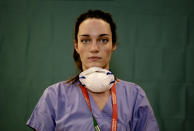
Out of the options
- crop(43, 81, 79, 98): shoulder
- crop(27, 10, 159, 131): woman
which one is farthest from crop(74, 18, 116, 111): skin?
crop(43, 81, 79, 98): shoulder

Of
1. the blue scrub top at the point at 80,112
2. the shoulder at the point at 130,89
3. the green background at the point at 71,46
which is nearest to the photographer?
the blue scrub top at the point at 80,112

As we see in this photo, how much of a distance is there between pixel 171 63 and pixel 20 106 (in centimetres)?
143

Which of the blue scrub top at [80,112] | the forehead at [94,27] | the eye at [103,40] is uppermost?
the forehead at [94,27]

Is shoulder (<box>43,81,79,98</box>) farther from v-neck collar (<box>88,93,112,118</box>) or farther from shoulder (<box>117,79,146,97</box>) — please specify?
shoulder (<box>117,79,146,97</box>)

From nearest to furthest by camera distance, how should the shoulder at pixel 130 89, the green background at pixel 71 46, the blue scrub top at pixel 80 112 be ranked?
the blue scrub top at pixel 80 112, the shoulder at pixel 130 89, the green background at pixel 71 46

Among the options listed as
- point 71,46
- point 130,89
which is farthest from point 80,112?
point 71,46

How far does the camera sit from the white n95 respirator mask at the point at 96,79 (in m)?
0.79

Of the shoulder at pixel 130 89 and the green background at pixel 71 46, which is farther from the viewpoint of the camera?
the green background at pixel 71 46

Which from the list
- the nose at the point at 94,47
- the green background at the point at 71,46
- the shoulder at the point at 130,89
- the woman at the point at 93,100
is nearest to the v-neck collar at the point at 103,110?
the woman at the point at 93,100

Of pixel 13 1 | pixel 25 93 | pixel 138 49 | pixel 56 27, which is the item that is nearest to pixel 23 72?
pixel 25 93

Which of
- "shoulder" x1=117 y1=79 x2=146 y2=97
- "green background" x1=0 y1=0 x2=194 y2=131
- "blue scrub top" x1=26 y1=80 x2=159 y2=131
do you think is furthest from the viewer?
"green background" x1=0 y1=0 x2=194 y2=131

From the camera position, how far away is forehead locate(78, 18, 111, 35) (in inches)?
32.7

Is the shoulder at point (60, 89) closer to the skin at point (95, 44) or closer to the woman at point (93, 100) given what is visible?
the woman at point (93, 100)

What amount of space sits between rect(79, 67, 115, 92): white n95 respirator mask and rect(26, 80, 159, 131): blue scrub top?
9 centimetres
